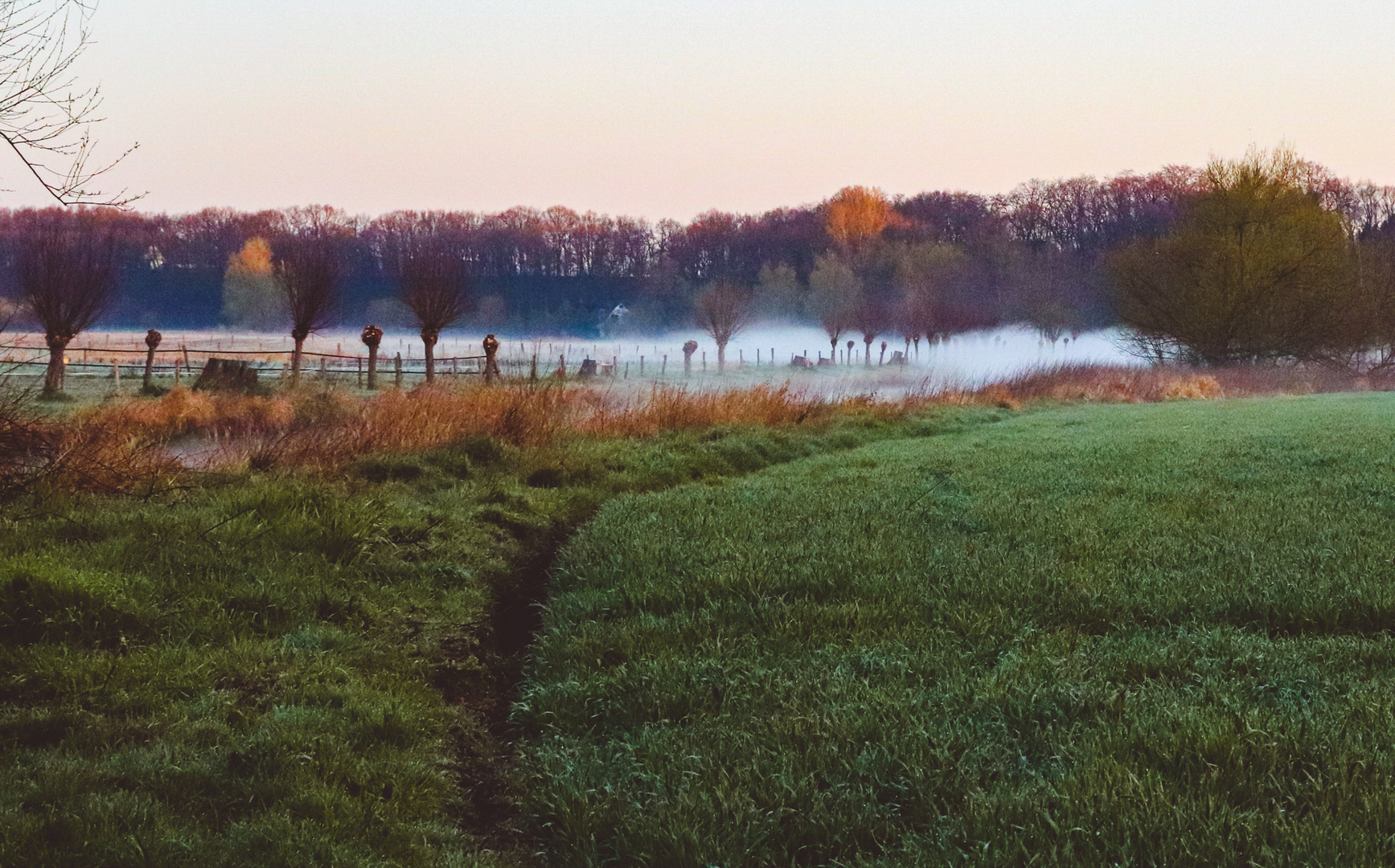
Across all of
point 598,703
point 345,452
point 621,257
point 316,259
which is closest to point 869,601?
point 598,703

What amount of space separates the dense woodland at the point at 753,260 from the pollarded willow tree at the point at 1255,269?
2918 cm

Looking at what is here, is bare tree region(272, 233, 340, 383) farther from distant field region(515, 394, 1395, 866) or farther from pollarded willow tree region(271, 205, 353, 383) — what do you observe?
distant field region(515, 394, 1395, 866)

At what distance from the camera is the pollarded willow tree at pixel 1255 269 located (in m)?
41.9

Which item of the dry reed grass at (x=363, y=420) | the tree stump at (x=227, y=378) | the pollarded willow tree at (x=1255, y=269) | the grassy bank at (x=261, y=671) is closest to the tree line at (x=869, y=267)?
the pollarded willow tree at (x=1255, y=269)

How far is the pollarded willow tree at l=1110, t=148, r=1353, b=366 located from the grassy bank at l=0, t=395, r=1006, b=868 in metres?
40.3

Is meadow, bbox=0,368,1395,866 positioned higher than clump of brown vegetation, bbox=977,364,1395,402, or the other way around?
clump of brown vegetation, bbox=977,364,1395,402

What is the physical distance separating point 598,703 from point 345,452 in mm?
8647

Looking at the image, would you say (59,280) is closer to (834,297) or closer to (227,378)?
(227,378)

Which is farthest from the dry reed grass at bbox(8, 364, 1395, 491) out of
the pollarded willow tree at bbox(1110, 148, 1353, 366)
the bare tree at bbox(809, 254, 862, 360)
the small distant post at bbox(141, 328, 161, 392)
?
the bare tree at bbox(809, 254, 862, 360)

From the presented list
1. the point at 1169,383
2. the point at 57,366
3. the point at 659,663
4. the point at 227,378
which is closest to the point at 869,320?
the point at 1169,383

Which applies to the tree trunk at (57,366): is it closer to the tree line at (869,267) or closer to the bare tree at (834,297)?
the tree line at (869,267)

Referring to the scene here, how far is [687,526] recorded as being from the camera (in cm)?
872

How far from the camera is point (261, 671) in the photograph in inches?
206

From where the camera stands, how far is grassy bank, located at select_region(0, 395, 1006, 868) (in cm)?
363
